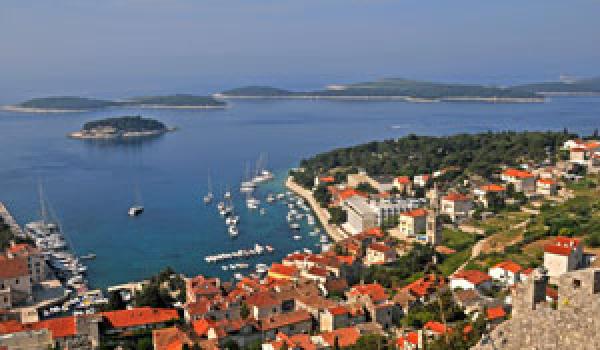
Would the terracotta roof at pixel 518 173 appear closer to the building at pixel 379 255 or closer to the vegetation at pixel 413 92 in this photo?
the building at pixel 379 255

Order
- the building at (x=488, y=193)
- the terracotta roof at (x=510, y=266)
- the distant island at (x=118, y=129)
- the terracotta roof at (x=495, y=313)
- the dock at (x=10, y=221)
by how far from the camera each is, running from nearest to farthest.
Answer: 1. the terracotta roof at (x=495, y=313)
2. the terracotta roof at (x=510, y=266)
3. the building at (x=488, y=193)
4. the dock at (x=10, y=221)
5. the distant island at (x=118, y=129)

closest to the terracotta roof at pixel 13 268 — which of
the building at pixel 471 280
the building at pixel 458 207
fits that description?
the building at pixel 471 280

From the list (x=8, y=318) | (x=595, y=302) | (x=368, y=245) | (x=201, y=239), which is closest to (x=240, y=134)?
(x=201, y=239)

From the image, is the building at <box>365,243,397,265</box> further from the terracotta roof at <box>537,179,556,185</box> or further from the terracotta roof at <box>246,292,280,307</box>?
the terracotta roof at <box>537,179,556,185</box>

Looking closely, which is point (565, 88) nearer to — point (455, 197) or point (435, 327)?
point (455, 197)

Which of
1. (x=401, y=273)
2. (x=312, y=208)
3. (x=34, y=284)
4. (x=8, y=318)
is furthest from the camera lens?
(x=312, y=208)

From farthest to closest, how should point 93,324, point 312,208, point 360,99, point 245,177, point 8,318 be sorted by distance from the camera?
point 360,99 < point 245,177 < point 312,208 < point 8,318 < point 93,324

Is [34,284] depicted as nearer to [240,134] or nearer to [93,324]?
[93,324]
